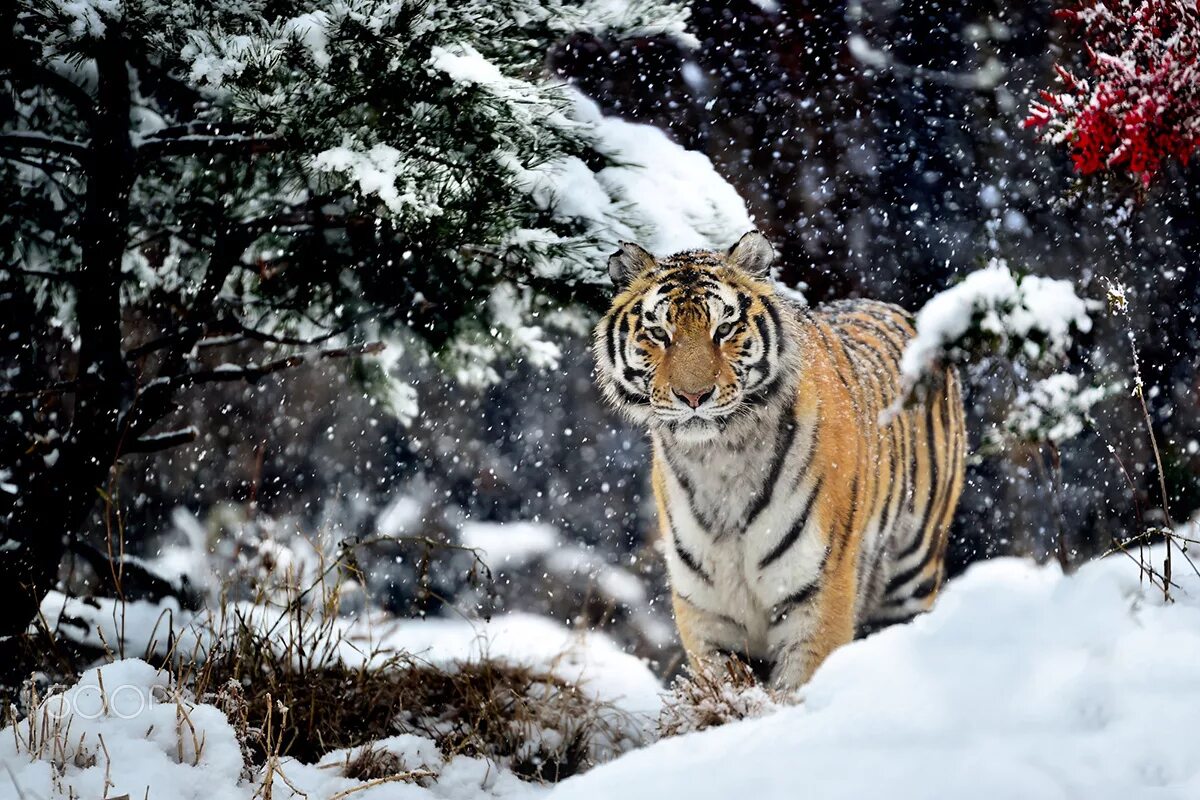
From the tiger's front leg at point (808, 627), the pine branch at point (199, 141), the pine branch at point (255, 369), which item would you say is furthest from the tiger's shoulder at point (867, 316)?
the pine branch at point (199, 141)

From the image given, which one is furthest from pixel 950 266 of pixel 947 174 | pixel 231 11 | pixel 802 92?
pixel 231 11

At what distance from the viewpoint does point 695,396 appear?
10.8 feet

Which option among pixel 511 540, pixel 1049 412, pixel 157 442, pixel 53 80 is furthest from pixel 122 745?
pixel 511 540

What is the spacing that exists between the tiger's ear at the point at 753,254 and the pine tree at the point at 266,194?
1.03ft

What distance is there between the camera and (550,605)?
344 inches

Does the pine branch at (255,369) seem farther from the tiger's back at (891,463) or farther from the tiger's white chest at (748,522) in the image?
the tiger's back at (891,463)

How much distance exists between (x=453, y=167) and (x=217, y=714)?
1673mm

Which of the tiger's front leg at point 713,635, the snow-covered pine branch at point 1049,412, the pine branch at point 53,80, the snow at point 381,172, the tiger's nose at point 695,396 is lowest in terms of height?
→ the tiger's front leg at point 713,635

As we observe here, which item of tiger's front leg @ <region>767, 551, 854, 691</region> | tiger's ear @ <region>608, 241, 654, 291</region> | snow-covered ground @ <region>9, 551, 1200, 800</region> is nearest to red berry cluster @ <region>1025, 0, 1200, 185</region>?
tiger's ear @ <region>608, 241, 654, 291</region>

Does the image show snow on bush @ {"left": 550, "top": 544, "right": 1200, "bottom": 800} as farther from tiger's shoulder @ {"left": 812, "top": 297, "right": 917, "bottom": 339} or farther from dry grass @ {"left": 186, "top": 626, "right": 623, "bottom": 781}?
tiger's shoulder @ {"left": 812, "top": 297, "right": 917, "bottom": 339}

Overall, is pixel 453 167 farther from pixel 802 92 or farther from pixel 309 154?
pixel 802 92

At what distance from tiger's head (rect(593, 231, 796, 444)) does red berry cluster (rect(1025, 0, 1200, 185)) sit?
1057 mm

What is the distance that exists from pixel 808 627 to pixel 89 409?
7.96 ft

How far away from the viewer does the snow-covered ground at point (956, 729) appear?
5.65 feet
